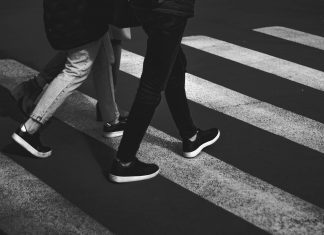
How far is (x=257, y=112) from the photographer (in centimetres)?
550

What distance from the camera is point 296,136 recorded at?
4988 mm

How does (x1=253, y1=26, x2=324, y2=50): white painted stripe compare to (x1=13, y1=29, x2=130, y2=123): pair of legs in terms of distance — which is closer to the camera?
(x1=13, y1=29, x2=130, y2=123): pair of legs

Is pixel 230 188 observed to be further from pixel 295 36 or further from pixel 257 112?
pixel 295 36

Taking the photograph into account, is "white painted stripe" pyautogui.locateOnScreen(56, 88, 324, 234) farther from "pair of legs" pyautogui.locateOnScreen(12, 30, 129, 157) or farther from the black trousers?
"pair of legs" pyautogui.locateOnScreen(12, 30, 129, 157)

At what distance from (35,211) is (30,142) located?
30.7 inches

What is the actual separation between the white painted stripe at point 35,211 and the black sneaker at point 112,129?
85cm

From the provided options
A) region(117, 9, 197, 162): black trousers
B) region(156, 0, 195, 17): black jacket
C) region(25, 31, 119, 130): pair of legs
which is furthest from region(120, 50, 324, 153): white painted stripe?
region(156, 0, 195, 17): black jacket

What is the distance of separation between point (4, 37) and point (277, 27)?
362cm

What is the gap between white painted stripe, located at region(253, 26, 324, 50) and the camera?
7965mm

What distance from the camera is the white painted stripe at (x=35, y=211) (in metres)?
3.49

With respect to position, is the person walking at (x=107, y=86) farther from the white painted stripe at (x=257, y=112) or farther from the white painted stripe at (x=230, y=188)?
the white painted stripe at (x=257, y=112)

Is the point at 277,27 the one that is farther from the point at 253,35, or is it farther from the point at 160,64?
the point at 160,64

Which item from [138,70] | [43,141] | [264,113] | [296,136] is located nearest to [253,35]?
[138,70]

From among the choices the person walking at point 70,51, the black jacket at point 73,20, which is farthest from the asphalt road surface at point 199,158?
the black jacket at point 73,20
